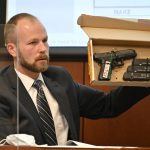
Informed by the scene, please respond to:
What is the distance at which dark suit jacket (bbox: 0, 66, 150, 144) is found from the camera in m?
1.68

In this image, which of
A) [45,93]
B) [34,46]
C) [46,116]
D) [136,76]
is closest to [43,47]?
[34,46]

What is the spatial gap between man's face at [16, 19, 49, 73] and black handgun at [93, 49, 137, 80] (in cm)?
29

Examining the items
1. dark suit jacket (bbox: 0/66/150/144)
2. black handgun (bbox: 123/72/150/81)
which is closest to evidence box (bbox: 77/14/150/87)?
black handgun (bbox: 123/72/150/81)

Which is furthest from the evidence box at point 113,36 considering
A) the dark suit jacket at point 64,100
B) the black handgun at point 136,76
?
the dark suit jacket at point 64,100

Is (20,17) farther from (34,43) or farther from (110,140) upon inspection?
(110,140)

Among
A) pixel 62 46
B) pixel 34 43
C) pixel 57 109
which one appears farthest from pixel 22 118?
pixel 62 46

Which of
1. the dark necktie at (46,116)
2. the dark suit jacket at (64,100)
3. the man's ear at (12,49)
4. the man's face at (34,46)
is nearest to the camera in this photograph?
the man's ear at (12,49)

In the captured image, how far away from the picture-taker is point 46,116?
189 cm

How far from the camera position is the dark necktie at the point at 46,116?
185 centimetres

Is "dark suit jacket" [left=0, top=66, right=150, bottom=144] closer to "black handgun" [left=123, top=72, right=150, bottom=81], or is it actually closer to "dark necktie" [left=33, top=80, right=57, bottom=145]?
"dark necktie" [left=33, top=80, right=57, bottom=145]

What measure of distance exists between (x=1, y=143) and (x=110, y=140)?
1172mm

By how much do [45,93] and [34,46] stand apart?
223mm

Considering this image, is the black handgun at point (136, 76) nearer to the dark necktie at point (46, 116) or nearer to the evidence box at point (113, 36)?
the evidence box at point (113, 36)

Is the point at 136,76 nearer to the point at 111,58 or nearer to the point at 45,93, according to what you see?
the point at 111,58
